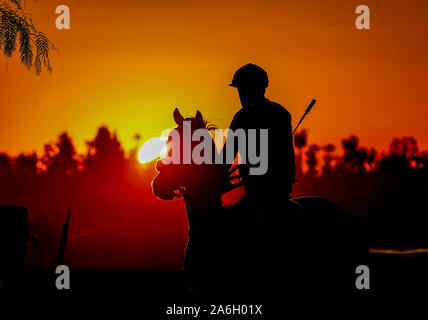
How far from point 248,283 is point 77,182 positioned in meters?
193

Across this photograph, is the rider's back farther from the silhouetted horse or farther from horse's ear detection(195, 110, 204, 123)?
horse's ear detection(195, 110, 204, 123)

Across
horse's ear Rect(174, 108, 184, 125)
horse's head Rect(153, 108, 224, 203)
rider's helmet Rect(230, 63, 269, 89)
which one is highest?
rider's helmet Rect(230, 63, 269, 89)

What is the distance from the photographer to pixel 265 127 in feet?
28.3

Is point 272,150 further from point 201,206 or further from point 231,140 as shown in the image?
point 201,206

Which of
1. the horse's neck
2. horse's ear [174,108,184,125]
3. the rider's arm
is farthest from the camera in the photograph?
the horse's neck

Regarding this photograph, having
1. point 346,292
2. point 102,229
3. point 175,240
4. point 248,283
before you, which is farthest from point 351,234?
point 102,229

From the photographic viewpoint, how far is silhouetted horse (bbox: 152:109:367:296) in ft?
28.7

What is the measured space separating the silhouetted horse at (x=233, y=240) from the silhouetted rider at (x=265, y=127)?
245 mm

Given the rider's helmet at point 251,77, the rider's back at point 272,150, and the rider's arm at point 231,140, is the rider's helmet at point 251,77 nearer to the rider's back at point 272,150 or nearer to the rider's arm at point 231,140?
the rider's back at point 272,150

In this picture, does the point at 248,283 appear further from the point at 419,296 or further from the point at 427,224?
the point at 427,224

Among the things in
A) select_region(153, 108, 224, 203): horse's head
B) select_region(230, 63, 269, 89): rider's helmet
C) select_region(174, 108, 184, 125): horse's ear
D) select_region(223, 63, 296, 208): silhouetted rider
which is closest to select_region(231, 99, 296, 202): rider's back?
select_region(223, 63, 296, 208): silhouetted rider

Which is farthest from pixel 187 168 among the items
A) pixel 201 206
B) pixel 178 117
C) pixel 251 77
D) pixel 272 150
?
pixel 251 77

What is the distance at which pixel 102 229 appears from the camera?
472 ft
